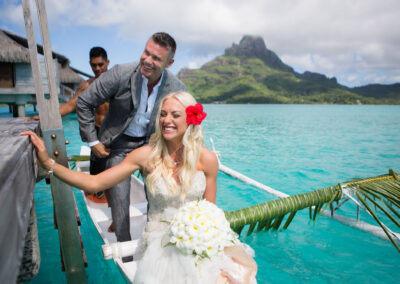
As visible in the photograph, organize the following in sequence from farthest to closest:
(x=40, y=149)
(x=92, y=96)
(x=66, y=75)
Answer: (x=66, y=75) < (x=92, y=96) < (x=40, y=149)

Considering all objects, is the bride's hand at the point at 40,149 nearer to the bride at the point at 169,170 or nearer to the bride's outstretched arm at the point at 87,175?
the bride's outstretched arm at the point at 87,175

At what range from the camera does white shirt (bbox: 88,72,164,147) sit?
348cm

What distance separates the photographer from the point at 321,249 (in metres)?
5.99

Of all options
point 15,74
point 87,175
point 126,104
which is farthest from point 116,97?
point 15,74

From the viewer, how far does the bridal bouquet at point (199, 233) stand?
6.69ft

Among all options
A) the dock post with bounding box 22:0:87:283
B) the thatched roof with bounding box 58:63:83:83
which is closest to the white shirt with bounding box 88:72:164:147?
the dock post with bounding box 22:0:87:283

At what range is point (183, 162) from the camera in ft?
9.73

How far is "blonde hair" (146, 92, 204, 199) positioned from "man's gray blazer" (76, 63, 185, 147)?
27.2 inches

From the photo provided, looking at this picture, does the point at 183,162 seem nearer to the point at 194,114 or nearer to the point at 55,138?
the point at 194,114

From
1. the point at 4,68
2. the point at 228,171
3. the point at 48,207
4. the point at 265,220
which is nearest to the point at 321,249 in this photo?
the point at 265,220

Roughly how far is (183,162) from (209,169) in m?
0.31

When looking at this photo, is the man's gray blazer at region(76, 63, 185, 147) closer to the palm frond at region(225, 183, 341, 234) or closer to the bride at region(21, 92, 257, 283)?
the bride at region(21, 92, 257, 283)

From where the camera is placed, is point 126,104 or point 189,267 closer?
point 189,267

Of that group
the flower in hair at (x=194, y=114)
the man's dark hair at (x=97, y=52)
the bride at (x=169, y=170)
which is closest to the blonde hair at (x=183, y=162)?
the bride at (x=169, y=170)
